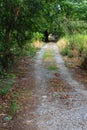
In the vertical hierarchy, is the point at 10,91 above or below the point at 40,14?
below

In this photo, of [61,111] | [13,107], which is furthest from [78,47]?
[13,107]

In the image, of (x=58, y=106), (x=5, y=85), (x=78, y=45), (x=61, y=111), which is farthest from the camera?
(x=78, y=45)

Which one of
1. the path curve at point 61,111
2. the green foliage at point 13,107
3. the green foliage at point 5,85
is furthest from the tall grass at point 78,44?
the green foliage at point 13,107

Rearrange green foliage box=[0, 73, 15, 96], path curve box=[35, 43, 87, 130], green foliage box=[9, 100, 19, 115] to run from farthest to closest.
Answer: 1. green foliage box=[0, 73, 15, 96]
2. green foliage box=[9, 100, 19, 115]
3. path curve box=[35, 43, 87, 130]

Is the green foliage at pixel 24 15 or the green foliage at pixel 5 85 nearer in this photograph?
the green foliage at pixel 5 85

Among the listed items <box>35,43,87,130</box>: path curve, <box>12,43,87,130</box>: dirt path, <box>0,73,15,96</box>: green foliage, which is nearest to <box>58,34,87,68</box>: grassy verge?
<box>12,43,87,130</box>: dirt path

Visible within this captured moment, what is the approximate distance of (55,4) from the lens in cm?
1499

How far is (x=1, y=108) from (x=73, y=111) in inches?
80.3

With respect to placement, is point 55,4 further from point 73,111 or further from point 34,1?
point 73,111

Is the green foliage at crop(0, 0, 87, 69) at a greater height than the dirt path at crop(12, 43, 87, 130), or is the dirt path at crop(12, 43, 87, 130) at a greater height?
the green foliage at crop(0, 0, 87, 69)

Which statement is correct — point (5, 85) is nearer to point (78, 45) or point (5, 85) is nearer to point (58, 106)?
point (58, 106)

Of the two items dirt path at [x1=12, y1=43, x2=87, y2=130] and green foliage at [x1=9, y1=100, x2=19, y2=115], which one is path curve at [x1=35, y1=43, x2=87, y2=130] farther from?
green foliage at [x1=9, y1=100, x2=19, y2=115]

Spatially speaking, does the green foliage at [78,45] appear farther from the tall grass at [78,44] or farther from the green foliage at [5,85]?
the green foliage at [5,85]

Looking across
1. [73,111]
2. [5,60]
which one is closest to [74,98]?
[73,111]
